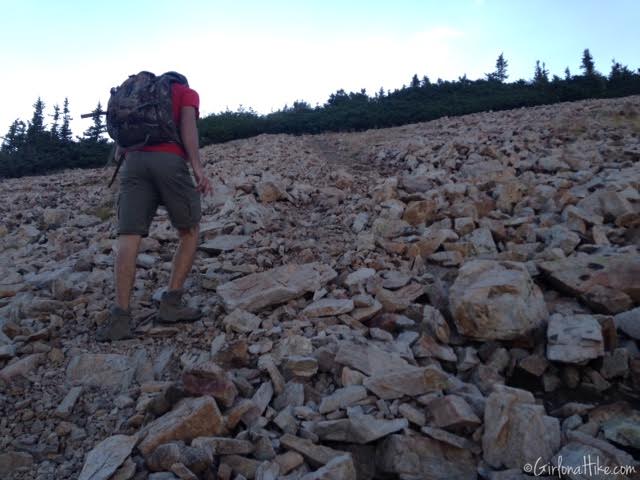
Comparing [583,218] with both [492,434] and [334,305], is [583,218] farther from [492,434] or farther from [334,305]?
[492,434]

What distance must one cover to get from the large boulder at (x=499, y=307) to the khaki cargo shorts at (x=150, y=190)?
5.42 feet

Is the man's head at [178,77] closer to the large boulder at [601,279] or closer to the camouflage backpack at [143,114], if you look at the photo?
the camouflage backpack at [143,114]

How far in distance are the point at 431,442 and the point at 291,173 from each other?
504 centimetres

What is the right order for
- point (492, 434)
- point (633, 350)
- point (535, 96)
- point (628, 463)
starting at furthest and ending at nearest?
point (535, 96) < point (633, 350) < point (492, 434) < point (628, 463)

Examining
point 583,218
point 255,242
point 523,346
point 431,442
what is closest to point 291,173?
point 255,242

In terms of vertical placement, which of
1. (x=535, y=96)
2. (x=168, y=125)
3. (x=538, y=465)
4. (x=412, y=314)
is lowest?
(x=538, y=465)

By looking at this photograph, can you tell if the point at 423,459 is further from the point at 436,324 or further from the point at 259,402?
the point at 436,324

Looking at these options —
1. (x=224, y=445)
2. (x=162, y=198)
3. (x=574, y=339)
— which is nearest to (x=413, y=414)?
(x=224, y=445)

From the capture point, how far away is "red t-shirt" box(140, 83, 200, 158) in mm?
2736

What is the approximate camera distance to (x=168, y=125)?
2699 millimetres

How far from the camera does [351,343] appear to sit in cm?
239

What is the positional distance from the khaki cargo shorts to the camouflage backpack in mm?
90

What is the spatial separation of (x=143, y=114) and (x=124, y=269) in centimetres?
87

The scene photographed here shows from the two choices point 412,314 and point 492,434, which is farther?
point 412,314
